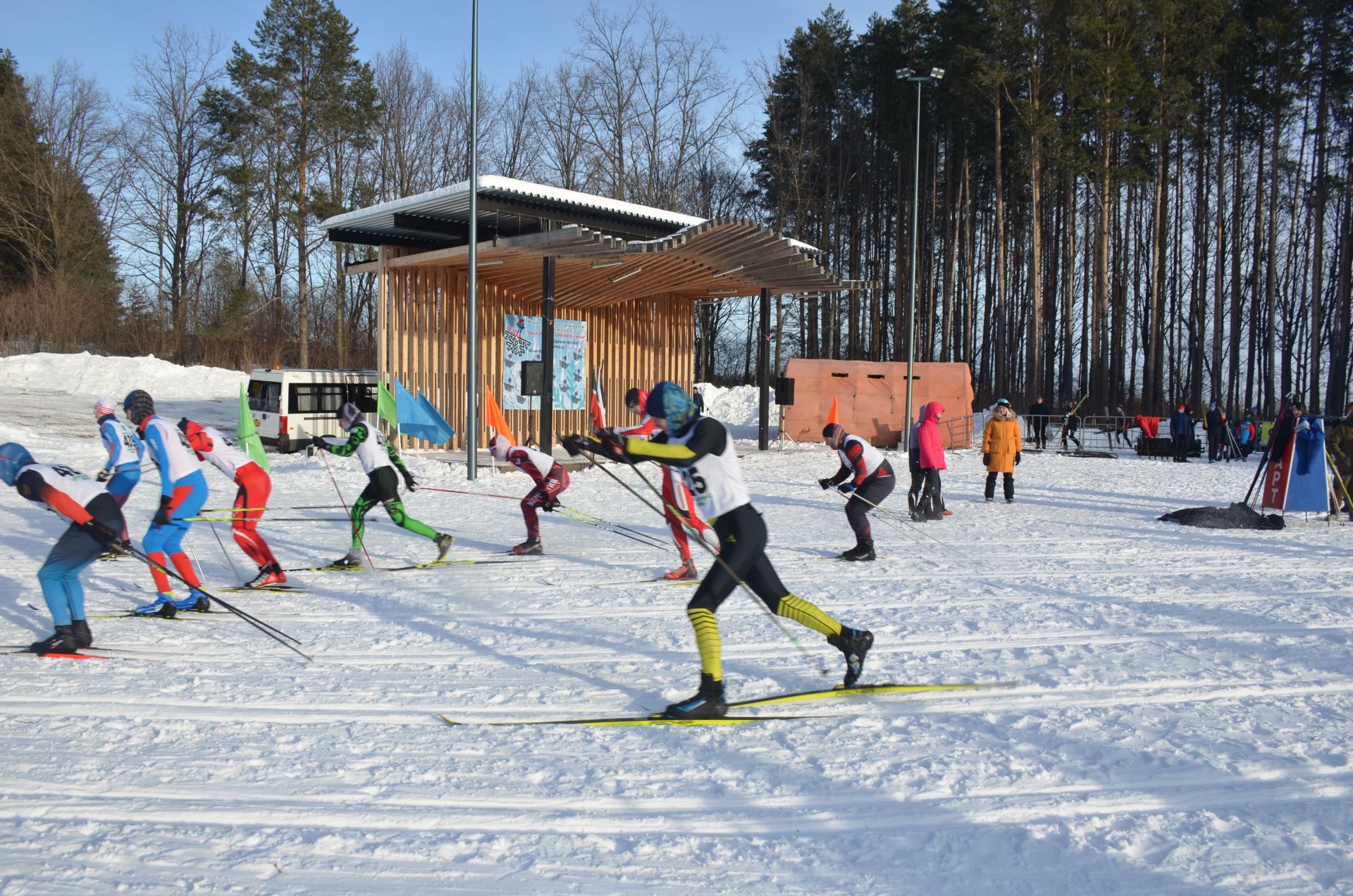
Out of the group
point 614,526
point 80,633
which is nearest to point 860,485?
point 614,526

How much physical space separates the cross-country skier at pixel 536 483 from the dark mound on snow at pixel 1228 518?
845 centimetres

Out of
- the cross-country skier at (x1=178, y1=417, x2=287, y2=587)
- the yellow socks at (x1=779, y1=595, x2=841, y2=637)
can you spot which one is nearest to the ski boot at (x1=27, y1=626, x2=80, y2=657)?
the cross-country skier at (x1=178, y1=417, x2=287, y2=587)

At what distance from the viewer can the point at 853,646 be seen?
201 inches

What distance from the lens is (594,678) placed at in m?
5.52

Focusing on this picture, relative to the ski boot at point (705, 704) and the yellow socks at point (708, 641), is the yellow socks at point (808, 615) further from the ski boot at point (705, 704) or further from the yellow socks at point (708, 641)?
the ski boot at point (705, 704)

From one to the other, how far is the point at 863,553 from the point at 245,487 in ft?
20.0

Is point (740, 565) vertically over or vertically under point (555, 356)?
under

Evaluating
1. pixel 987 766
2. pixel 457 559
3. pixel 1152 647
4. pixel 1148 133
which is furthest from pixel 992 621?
pixel 1148 133

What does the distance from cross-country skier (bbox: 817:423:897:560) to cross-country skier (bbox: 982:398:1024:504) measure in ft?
15.8

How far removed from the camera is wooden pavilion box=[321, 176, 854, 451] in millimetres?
18125

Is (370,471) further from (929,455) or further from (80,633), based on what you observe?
(929,455)

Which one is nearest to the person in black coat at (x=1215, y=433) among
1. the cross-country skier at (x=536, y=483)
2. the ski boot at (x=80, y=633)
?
the cross-country skier at (x=536, y=483)

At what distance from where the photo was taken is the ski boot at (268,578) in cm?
801

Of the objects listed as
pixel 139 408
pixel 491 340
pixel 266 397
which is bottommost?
pixel 139 408
